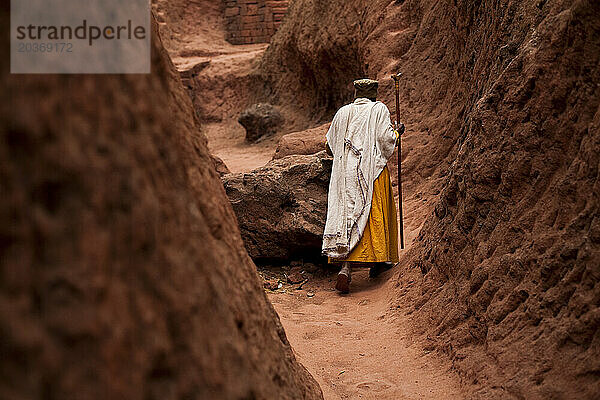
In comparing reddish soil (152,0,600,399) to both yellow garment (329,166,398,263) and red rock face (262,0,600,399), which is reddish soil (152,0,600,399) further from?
yellow garment (329,166,398,263)

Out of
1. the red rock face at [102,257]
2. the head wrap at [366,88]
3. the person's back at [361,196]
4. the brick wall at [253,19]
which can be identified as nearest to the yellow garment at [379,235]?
the person's back at [361,196]

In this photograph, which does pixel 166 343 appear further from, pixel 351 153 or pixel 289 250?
pixel 289 250

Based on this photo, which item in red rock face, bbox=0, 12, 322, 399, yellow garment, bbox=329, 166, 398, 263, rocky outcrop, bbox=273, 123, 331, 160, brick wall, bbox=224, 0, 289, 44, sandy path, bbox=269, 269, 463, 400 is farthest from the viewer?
brick wall, bbox=224, 0, 289, 44

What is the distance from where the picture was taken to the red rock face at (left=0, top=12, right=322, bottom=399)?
3.06 feet

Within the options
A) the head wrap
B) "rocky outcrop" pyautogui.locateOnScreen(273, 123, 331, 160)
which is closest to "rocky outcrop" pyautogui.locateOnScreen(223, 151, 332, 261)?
the head wrap

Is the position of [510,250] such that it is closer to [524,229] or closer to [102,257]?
[524,229]

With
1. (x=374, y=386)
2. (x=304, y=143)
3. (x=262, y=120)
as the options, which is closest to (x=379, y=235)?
(x=374, y=386)

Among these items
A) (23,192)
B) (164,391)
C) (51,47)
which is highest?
(51,47)

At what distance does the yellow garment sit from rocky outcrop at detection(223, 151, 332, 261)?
0.57m

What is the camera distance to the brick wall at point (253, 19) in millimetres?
16156

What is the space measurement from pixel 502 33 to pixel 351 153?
1.68 meters

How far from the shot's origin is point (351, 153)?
203 inches

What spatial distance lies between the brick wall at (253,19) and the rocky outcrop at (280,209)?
1161 centimetres

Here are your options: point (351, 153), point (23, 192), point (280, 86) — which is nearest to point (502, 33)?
point (351, 153)
